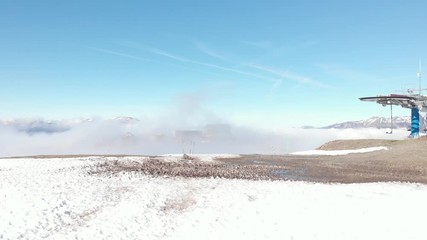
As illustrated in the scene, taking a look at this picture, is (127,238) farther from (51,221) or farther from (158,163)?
(158,163)

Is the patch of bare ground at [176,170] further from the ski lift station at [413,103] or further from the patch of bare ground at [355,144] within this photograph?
the ski lift station at [413,103]

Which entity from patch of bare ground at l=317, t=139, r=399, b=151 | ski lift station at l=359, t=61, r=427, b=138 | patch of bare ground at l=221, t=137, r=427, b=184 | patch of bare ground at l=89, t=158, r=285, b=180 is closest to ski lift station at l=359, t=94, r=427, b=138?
ski lift station at l=359, t=61, r=427, b=138

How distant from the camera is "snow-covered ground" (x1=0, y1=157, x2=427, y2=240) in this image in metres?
19.4

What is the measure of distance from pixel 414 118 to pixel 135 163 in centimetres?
7555

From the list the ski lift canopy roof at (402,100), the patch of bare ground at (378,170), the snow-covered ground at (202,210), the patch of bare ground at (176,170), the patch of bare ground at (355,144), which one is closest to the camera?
the snow-covered ground at (202,210)

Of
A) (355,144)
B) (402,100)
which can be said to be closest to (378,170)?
(355,144)

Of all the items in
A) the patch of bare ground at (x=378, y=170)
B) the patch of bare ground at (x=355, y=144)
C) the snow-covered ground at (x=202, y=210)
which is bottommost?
the snow-covered ground at (x=202, y=210)

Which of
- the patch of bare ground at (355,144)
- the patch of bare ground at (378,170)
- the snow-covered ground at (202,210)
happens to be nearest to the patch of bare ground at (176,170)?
the patch of bare ground at (378,170)

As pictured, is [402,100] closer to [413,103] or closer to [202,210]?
[413,103]

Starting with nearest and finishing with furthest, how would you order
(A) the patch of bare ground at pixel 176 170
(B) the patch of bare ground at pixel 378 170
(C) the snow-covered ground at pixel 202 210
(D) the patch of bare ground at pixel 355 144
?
(C) the snow-covered ground at pixel 202 210, (B) the patch of bare ground at pixel 378 170, (A) the patch of bare ground at pixel 176 170, (D) the patch of bare ground at pixel 355 144

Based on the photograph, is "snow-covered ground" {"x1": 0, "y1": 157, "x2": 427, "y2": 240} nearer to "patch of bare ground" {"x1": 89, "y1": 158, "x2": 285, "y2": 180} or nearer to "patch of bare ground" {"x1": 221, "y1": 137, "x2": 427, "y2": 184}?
"patch of bare ground" {"x1": 89, "y1": 158, "x2": 285, "y2": 180}

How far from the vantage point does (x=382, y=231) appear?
781 inches

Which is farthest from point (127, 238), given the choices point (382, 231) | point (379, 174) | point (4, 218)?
point (379, 174)

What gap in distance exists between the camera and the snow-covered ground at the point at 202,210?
19.4 meters
